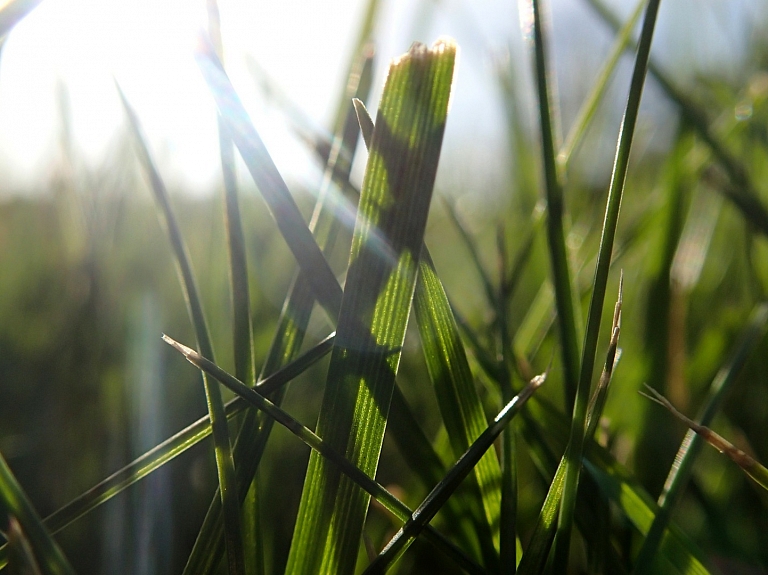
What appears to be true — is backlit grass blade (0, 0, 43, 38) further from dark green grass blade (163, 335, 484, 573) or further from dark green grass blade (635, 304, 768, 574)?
dark green grass blade (635, 304, 768, 574)

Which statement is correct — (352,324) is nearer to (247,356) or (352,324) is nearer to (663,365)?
(247,356)

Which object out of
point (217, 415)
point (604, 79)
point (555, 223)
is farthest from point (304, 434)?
point (604, 79)

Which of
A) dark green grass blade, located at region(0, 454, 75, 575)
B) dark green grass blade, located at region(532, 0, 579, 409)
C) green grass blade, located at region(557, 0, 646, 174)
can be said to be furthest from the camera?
green grass blade, located at region(557, 0, 646, 174)

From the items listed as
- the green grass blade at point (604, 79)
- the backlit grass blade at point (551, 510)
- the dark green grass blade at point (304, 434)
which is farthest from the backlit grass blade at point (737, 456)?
the green grass blade at point (604, 79)

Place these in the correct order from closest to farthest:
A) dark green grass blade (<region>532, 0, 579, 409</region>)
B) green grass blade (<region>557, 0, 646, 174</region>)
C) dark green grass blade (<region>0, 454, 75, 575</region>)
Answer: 1. dark green grass blade (<region>0, 454, 75, 575</region>)
2. dark green grass blade (<region>532, 0, 579, 409</region>)
3. green grass blade (<region>557, 0, 646, 174</region>)

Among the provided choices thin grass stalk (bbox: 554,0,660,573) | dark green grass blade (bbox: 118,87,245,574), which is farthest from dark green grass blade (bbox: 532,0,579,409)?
dark green grass blade (bbox: 118,87,245,574)

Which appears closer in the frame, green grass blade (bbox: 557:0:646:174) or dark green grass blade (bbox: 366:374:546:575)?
dark green grass blade (bbox: 366:374:546:575)

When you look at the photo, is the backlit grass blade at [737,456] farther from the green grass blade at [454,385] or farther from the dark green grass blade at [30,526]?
the dark green grass blade at [30,526]

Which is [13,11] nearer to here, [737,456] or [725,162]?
[737,456]
